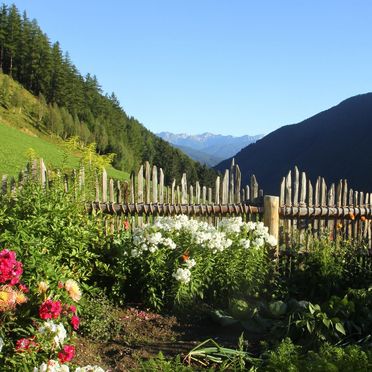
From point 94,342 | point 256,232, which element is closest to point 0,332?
point 94,342

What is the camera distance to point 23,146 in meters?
43.8

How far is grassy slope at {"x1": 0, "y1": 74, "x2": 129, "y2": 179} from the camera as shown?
91.1ft

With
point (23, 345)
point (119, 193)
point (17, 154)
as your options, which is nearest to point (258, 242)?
point (119, 193)

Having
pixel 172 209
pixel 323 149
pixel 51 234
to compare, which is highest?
pixel 323 149

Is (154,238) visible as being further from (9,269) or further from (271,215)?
(271,215)

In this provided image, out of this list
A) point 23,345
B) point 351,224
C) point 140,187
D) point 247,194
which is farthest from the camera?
point 351,224

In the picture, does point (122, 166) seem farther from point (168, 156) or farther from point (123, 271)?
point (123, 271)

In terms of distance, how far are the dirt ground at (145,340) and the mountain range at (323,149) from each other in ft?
311

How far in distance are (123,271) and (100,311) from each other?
0.75m

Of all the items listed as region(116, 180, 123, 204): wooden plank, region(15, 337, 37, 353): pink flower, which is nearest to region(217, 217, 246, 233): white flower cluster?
region(116, 180, 123, 204): wooden plank

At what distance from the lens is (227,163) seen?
160750 millimetres

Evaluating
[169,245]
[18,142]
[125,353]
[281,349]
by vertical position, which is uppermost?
[18,142]

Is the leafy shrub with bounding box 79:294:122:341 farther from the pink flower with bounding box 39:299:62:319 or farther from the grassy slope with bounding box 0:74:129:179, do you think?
the grassy slope with bounding box 0:74:129:179

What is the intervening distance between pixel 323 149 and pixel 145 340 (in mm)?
135928
